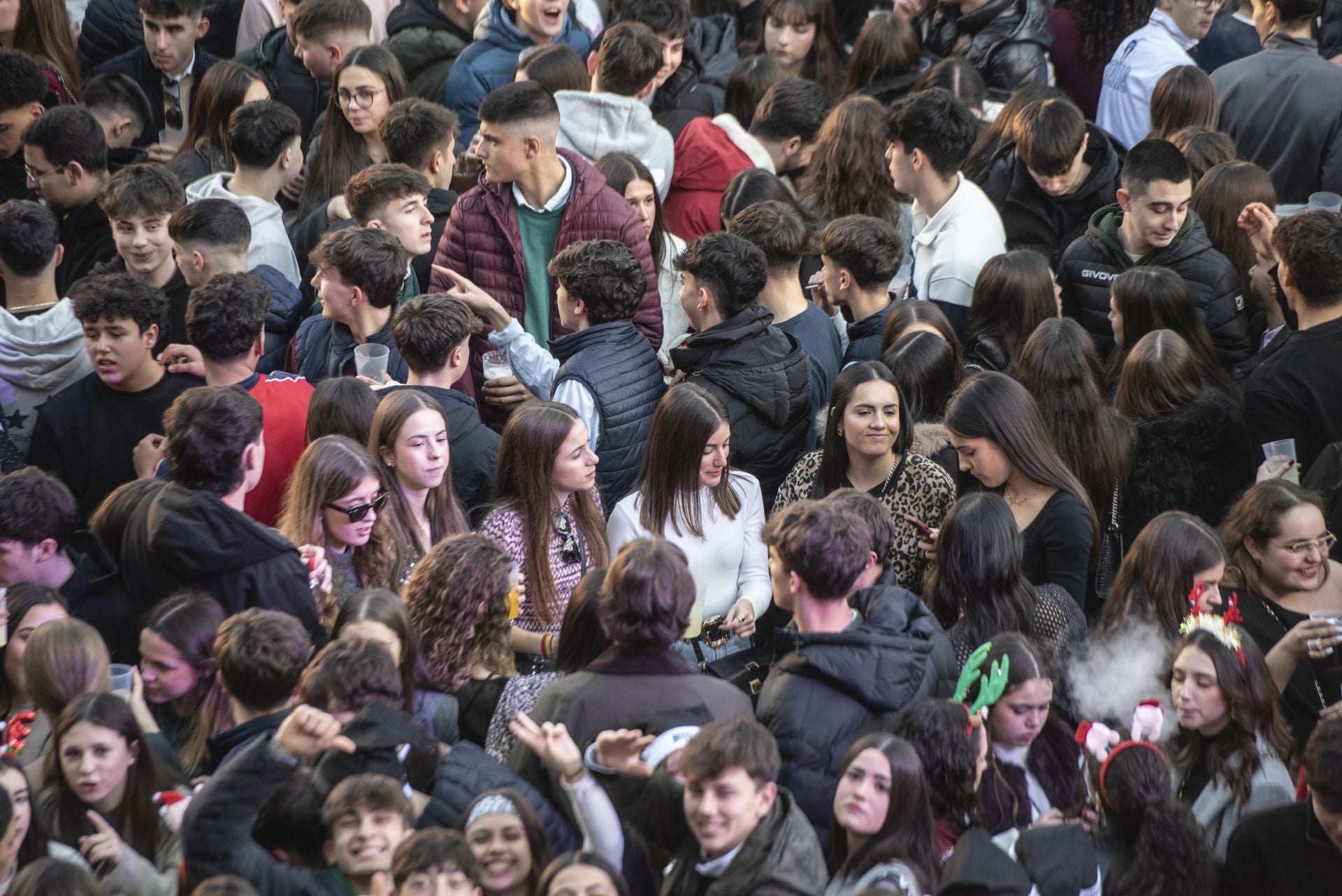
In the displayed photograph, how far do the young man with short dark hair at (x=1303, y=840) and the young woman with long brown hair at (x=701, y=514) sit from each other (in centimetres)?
163

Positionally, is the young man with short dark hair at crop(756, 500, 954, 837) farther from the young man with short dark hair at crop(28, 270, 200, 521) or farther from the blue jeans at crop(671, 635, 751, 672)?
the young man with short dark hair at crop(28, 270, 200, 521)

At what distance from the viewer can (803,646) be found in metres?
3.84

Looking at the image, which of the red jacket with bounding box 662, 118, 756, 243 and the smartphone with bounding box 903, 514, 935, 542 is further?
the red jacket with bounding box 662, 118, 756, 243

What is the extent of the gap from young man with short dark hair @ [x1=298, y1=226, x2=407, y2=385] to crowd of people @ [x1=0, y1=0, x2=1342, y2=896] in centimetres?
2

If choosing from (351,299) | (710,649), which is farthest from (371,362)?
(710,649)

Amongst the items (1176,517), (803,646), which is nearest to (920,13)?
(1176,517)

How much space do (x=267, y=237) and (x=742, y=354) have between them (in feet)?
7.01

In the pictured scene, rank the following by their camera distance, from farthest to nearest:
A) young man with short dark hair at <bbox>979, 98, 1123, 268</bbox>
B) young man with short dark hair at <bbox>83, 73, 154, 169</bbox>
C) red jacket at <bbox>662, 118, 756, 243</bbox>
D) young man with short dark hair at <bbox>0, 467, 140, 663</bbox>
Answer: young man with short dark hair at <bbox>83, 73, 154, 169</bbox> < red jacket at <bbox>662, 118, 756, 243</bbox> < young man with short dark hair at <bbox>979, 98, 1123, 268</bbox> < young man with short dark hair at <bbox>0, 467, 140, 663</bbox>

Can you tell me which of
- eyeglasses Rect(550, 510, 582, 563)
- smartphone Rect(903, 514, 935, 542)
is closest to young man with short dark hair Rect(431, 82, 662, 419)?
eyeglasses Rect(550, 510, 582, 563)

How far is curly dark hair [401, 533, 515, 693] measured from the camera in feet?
13.4

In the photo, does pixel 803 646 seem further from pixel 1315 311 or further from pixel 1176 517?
pixel 1315 311

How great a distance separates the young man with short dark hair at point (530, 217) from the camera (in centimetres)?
587

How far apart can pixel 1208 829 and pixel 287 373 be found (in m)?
3.14

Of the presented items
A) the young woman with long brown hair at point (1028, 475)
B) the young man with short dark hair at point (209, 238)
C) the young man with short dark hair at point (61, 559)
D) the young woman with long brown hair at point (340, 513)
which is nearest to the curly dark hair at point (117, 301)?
the young man with short dark hair at point (209, 238)
